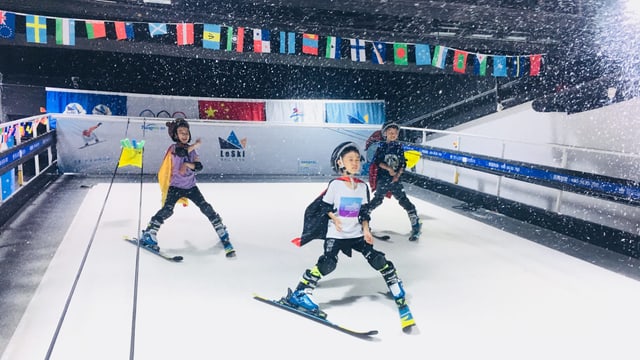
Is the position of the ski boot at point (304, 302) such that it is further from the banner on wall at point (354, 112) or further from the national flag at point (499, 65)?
the banner on wall at point (354, 112)

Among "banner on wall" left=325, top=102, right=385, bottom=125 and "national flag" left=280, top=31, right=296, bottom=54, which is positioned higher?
"national flag" left=280, top=31, right=296, bottom=54

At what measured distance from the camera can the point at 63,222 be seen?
6.05 metres

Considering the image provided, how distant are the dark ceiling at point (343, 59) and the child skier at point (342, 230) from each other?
15.1ft

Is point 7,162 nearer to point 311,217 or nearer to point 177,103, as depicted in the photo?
point 311,217

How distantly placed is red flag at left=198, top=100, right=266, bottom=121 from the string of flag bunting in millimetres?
3714

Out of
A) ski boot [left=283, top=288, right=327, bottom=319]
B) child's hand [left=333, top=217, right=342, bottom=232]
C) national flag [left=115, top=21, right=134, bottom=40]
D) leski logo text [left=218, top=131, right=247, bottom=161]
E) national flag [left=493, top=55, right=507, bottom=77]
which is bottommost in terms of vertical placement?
ski boot [left=283, top=288, right=327, bottom=319]

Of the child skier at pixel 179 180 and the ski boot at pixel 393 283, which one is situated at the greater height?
the child skier at pixel 179 180

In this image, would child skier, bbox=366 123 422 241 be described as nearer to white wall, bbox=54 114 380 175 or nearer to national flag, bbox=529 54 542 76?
national flag, bbox=529 54 542 76

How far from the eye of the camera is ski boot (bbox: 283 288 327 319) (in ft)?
11.2

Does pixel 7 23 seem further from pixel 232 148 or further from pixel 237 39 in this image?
pixel 232 148

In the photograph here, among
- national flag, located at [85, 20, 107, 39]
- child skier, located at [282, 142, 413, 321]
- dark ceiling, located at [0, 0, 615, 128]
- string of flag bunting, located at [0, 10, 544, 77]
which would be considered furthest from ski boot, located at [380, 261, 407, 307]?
national flag, located at [85, 20, 107, 39]

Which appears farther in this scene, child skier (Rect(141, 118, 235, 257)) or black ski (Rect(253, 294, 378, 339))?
child skier (Rect(141, 118, 235, 257))

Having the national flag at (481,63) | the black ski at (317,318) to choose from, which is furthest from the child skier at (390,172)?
the national flag at (481,63)

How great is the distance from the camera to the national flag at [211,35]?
328 inches
